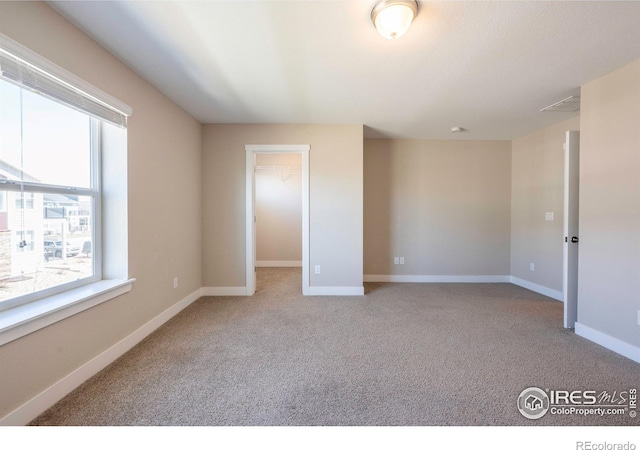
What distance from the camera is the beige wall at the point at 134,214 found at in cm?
139

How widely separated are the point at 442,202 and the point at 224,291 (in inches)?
151

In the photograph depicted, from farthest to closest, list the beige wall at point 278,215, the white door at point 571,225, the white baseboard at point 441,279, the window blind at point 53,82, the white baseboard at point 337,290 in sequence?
the beige wall at point 278,215 < the white baseboard at point 441,279 < the white baseboard at point 337,290 < the white door at point 571,225 < the window blind at point 53,82

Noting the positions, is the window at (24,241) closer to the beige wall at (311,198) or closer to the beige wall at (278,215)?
the beige wall at (311,198)

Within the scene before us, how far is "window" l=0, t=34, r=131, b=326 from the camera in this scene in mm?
1432

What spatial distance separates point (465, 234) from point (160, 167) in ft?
15.2

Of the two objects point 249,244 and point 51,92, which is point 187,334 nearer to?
Answer: point 249,244

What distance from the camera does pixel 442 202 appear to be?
4.39m

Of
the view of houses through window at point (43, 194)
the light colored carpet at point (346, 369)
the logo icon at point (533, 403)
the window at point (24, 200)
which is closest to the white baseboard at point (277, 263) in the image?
the light colored carpet at point (346, 369)

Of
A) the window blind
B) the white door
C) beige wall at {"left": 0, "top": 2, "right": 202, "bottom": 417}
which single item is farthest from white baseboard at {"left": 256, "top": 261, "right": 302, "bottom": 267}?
the white door

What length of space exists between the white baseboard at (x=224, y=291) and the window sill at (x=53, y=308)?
1.59 metres

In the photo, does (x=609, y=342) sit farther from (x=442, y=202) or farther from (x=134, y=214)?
(x=134, y=214)

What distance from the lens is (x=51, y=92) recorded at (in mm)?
1534

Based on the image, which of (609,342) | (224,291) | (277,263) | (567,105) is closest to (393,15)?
(567,105)
